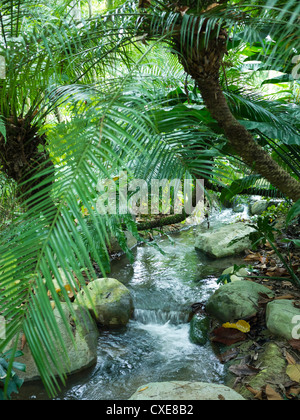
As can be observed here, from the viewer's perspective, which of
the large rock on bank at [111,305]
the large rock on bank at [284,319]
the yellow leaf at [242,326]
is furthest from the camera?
the large rock on bank at [111,305]

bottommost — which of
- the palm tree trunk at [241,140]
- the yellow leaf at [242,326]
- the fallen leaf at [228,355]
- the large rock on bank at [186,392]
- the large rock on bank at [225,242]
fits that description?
the large rock on bank at [225,242]

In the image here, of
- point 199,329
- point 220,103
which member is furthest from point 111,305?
point 220,103

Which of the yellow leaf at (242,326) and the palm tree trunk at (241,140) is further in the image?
the yellow leaf at (242,326)

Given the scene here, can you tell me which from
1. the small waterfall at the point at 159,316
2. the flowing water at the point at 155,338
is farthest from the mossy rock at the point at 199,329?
the small waterfall at the point at 159,316

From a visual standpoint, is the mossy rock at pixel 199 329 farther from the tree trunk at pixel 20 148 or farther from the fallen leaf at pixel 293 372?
the tree trunk at pixel 20 148

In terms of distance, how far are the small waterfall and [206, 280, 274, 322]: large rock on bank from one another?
1.07 feet

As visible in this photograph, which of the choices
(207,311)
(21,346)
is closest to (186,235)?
(207,311)

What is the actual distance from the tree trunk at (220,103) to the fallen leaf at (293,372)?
983mm

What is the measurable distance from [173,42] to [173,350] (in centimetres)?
219

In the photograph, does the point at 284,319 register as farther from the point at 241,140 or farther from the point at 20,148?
the point at 20,148

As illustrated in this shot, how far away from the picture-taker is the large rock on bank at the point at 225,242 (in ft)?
13.7

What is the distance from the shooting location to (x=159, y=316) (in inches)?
120

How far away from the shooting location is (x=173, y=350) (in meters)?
2.53

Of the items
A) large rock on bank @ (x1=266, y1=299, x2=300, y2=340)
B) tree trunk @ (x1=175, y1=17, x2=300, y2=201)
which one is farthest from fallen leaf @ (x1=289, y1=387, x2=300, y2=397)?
tree trunk @ (x1=175, y1=17, x2=300, y2=201)
